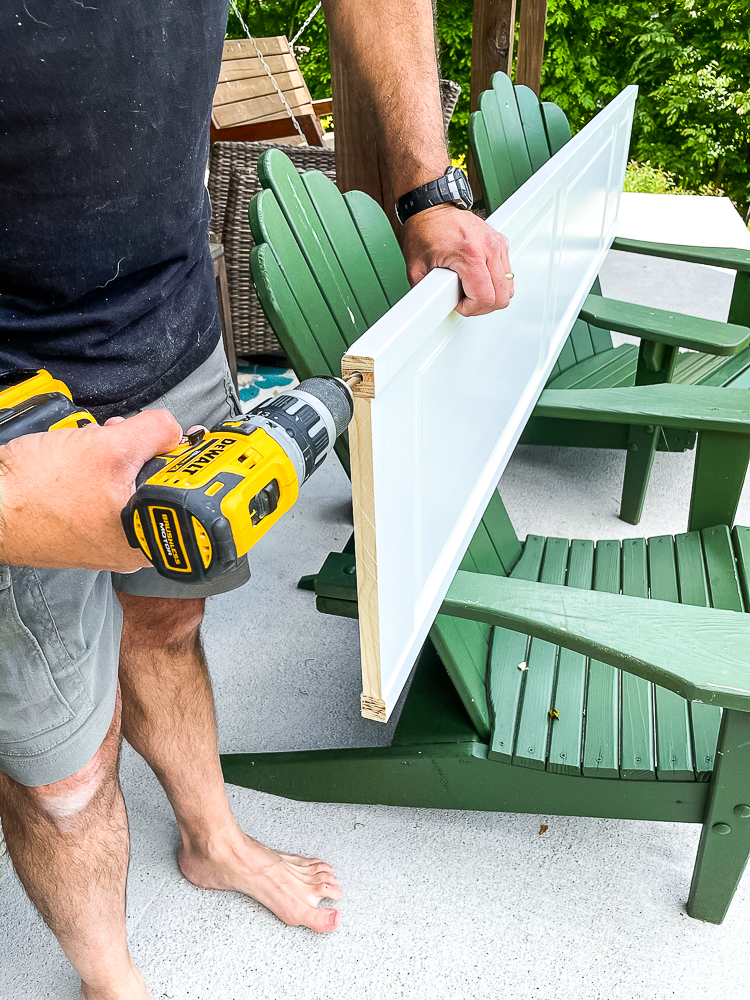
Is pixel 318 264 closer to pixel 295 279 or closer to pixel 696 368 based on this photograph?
pixel 295 279

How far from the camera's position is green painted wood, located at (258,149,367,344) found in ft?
4.36

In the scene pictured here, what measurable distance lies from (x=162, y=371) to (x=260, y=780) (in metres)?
1.02

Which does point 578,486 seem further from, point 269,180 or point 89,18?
point 89,18

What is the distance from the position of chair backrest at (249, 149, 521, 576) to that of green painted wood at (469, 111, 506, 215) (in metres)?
0.78

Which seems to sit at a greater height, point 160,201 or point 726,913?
point 160,201

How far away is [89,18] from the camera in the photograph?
34.5 inches

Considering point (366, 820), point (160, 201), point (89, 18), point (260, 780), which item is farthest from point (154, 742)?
point (89, 18)

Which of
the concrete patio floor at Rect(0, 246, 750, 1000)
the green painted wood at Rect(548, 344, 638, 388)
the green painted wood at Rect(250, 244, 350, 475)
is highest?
the green painted wood at Rect(250, 244, 350, 475)

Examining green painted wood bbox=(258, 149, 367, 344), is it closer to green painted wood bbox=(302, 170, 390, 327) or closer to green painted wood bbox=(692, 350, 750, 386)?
green painted wood bbox=(302, 170, 390, 327)

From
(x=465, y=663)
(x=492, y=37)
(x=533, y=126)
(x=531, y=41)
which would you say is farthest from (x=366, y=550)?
A: (x=531, y=41)

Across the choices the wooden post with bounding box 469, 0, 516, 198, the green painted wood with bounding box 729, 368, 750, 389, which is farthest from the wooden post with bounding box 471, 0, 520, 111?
the green painted wood with bounding box 729, 368, 750, 389

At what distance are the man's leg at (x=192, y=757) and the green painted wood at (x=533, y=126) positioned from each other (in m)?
2.19

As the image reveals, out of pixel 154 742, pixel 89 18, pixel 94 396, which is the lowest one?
pixel 154 742

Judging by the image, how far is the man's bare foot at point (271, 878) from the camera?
4.93ft
